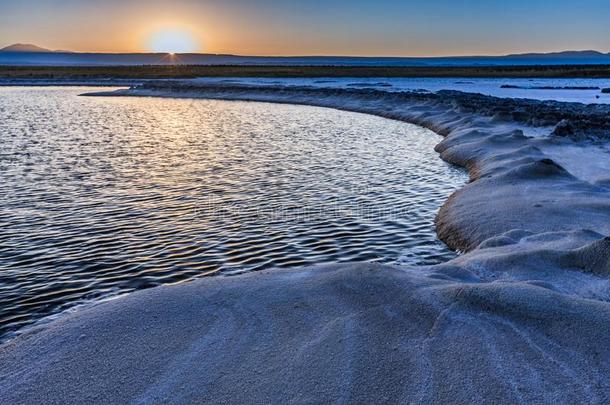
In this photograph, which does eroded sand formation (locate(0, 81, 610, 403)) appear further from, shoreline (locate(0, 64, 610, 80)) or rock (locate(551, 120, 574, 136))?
shoreline (locate(0, 64, 610, 80))

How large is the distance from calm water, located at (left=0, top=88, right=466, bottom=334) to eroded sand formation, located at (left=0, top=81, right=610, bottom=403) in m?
2.18

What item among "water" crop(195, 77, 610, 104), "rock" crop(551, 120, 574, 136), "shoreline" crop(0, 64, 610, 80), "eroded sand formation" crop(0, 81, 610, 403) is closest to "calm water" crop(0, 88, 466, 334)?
"eroded sand formation" crop(0, 81, 610, 403)

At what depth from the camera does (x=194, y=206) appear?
50.7 ft

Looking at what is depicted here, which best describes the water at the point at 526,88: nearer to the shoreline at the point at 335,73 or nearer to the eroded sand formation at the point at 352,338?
the shoreline at the point at 335,73

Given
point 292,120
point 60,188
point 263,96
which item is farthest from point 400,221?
point 263,96

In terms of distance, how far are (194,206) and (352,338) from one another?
9863 mm

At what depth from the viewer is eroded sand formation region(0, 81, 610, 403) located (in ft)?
18.6

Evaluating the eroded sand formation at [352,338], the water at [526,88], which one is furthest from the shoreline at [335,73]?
the eroded sand formation at [352,338]

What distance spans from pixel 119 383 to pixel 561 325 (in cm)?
542

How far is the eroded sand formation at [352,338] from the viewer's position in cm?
566

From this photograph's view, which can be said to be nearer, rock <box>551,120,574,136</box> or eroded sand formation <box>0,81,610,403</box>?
eroded sand formation <box>0,81,610,403</box>

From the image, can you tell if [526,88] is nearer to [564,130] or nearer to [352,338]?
[564,130]

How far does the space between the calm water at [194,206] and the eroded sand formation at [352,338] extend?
7.16 ft

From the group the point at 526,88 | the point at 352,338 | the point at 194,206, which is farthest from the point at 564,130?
the point at 526,88
